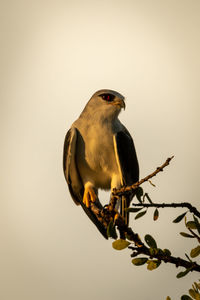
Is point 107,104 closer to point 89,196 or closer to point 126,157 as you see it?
point 126,157

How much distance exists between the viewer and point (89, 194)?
7121mm

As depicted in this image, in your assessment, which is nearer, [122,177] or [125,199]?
[125,199]

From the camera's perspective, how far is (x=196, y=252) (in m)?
3.32

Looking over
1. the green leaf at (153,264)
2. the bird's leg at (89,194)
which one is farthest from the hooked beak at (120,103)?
the green leaf at (153,264)

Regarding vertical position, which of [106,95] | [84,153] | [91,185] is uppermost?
[106,95]

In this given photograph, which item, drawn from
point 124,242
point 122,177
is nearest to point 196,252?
point 124,242

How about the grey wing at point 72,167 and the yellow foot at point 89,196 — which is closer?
the yellow foot at point 89,196

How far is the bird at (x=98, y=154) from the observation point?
7004mm

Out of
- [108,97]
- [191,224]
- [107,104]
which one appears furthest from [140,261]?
[108,97]

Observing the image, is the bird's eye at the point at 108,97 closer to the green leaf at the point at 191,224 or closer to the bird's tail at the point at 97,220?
the bird's tail at the point at 97,220

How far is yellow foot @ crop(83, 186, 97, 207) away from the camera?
23.0ft

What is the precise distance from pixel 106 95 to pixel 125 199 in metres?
1.92

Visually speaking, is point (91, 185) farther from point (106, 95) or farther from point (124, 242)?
point (124, 242)

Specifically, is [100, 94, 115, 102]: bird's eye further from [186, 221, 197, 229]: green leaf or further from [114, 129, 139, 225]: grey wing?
[186, 221, 197, 229]: green leaf
